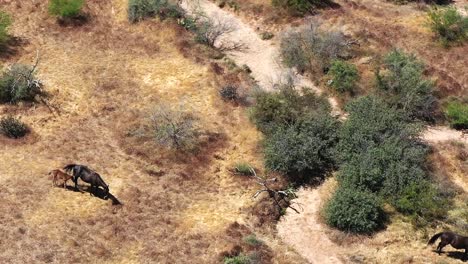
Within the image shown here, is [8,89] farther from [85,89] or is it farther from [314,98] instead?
[314,98]

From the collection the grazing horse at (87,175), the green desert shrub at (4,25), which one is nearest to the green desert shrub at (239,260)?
the grazing horse at (87,175)

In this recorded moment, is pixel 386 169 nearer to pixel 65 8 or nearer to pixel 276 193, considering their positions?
pixel 276 193

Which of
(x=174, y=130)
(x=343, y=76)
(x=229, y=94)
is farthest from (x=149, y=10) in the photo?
(x=343, y=76)

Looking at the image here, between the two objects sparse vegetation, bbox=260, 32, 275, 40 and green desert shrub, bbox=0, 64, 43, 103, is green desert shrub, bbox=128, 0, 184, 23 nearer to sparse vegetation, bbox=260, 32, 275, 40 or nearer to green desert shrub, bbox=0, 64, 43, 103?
sparse vegetation, bbox=260, 32, 275, 40

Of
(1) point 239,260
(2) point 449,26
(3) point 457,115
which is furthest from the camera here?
(2) point 449,26

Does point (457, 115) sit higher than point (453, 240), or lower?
higher

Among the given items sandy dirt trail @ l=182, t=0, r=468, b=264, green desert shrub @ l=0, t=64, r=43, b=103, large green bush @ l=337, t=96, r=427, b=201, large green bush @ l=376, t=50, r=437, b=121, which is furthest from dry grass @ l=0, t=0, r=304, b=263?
large green bush @ l=376, t=50, r=437, b=121

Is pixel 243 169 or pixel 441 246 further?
pixel 243 169

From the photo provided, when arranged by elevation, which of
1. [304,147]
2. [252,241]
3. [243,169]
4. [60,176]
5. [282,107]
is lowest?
[252,241]
